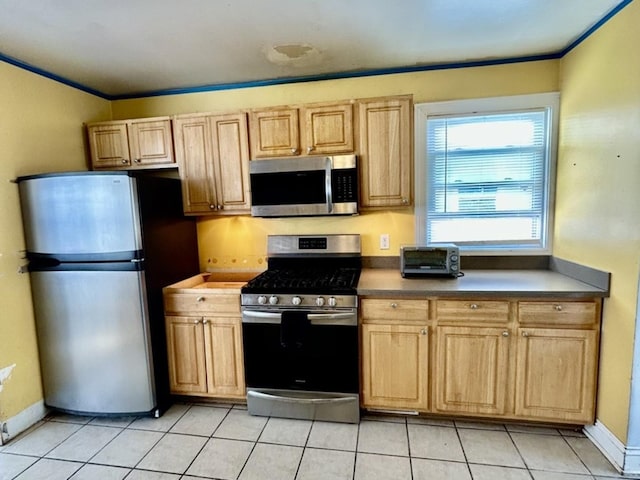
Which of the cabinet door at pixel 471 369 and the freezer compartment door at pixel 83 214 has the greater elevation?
the freezer compartment door at pixel 83 214

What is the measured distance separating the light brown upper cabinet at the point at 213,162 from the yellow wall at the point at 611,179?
7.41ft

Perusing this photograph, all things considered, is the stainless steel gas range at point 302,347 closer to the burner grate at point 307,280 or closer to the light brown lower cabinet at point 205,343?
the burner grate at point 307,280

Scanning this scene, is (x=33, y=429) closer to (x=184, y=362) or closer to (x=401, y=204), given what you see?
(x=184, y=362)

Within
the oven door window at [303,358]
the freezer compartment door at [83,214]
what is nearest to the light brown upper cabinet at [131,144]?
the freezer compartment door at [83,214]

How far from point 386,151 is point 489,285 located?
→ 1132 millimetres

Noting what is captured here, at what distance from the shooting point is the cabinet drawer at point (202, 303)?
2.30 m

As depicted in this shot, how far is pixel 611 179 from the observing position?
180cm

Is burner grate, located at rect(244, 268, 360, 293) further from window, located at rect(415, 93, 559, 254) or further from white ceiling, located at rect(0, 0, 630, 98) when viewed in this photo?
white ceiling, located at rect(0, 0, 630, 98)

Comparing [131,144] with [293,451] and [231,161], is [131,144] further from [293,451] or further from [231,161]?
[293,451]

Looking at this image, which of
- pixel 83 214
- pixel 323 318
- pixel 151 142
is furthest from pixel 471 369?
pixel 151 142

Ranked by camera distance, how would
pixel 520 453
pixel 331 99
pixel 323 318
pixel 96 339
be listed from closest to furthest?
pixel 520 453, pixel 323 318, pixel 96 339, pixel 331 99

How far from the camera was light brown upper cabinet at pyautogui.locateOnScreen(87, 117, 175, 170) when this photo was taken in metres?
2.56

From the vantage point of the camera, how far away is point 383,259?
8.70ft

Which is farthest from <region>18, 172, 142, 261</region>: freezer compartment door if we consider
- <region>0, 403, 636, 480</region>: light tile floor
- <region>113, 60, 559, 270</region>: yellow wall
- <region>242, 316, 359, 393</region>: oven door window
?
<region>0, 403, 636, 480</region>: light tile floor
